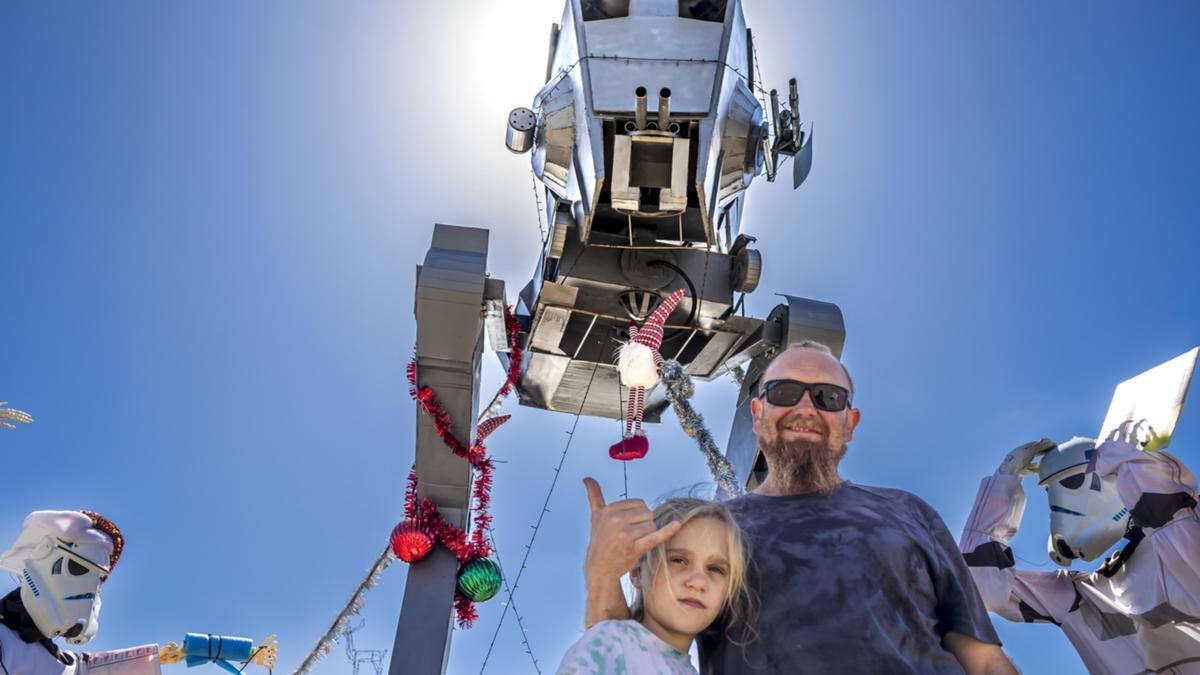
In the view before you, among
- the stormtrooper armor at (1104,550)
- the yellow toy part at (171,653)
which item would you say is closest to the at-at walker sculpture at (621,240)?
the yellow toy part at (171,653)

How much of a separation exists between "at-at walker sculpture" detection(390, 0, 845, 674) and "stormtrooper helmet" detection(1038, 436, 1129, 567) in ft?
6.29

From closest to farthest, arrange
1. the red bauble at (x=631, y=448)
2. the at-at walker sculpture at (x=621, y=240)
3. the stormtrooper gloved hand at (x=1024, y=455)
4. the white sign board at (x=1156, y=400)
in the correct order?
the white sign board at (x=1156, y=400), the stormtrooper gloved hand at (x=1024, y=455), the at-at walker sculpture at (x=621, y=240), the red bauble at (x=631, y=448)

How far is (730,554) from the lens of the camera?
89.5 inches

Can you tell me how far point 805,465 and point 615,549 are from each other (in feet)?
2.32

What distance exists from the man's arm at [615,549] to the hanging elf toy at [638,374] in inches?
161

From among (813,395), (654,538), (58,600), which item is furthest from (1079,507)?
(58,600)

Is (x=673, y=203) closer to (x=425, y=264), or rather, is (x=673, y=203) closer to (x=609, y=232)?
(x=609, y=232)

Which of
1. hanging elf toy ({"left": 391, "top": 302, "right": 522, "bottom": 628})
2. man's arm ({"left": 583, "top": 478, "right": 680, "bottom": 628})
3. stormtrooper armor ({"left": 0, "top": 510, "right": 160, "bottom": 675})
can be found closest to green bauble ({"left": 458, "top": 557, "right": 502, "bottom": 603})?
hanging elf toy ({"left": 391, "top": 302, "right": 522, "bottom": 628})

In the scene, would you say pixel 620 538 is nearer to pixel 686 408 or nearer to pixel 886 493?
pixel 886 493

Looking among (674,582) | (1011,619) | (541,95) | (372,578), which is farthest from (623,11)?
(674,582)

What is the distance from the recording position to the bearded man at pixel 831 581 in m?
2.14

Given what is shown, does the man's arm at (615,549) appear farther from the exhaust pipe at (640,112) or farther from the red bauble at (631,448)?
the exhaust pipe at (640,112)

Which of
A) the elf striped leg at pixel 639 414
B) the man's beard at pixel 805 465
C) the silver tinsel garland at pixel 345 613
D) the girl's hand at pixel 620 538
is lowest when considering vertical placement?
the silver tinsel garland at pixel 345 613

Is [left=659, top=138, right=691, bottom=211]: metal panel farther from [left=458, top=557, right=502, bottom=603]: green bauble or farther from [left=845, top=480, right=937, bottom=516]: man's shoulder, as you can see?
[left=845, top=480, right=937, bottom=516]: man's shoulder
